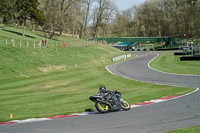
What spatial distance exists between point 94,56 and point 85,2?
4020cm

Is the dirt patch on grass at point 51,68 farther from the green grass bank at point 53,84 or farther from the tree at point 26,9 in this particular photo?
the tree at point 26,9

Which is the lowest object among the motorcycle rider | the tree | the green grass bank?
the green grass bank

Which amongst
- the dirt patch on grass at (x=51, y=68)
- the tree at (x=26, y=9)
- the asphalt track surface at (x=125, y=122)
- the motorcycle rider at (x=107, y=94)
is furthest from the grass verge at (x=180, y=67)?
the tree at (x=26, y=9)

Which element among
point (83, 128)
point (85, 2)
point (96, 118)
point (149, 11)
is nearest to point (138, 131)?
point (83, 128)

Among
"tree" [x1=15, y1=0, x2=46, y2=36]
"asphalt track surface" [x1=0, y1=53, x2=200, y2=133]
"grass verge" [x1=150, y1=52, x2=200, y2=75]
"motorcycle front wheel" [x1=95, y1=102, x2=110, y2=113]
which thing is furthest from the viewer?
"tree" [x1=15, y1=0, x2=46, y2=36]

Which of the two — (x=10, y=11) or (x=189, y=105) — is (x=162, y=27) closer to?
(x=10, y=11)

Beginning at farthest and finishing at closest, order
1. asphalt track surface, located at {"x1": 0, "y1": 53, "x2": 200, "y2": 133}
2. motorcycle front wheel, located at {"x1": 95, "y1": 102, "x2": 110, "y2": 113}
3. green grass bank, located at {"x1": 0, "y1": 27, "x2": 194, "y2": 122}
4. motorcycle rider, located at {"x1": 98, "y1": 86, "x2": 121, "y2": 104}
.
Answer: green grass bank, located at {"x1": 0, "y1": 27, "x2": 194, "y2": 122} → motorcycle rider, located at {"x1": 98, "y1": 86, "x2": 121, "y2": 104} → motorcycle front wheel, located at {"x1": 95, "y1": 102, "x2": 110, "y2": 113} → asphalt track surface, located at {"x1": 0, "y1": 53, "x2": 200, "y2": 133}

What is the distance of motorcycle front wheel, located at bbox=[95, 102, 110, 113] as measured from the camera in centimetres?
1475

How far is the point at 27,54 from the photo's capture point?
158ft

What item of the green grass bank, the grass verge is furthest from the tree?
the grass verge

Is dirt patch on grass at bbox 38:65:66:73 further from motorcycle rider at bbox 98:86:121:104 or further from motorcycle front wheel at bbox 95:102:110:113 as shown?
motorcycle front wheel at bbox 95:102:110:113

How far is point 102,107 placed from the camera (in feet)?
49.1

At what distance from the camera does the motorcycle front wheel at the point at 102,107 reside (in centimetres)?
1475

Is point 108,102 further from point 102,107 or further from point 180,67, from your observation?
point 180,67
